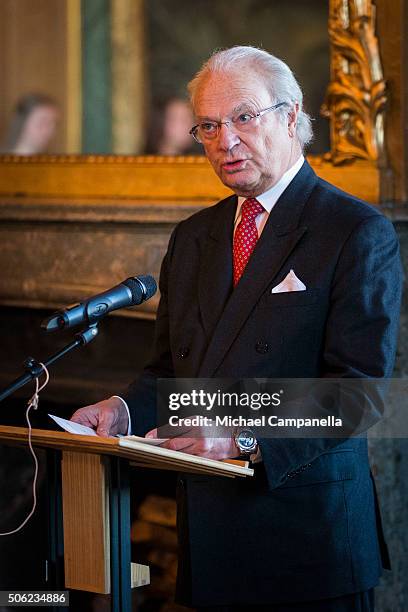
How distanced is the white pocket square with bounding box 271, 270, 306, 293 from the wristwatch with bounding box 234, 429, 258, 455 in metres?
0.38

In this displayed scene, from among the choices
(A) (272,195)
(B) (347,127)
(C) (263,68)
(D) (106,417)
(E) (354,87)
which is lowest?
(D) (106,417)

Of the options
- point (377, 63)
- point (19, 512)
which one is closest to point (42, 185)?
point (19, 512)

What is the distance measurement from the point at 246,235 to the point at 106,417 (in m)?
0.59

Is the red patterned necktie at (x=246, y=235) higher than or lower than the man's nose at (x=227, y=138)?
lower

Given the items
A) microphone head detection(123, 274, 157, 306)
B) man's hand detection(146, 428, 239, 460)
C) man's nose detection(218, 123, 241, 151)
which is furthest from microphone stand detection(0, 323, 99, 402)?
man's nose detection(218, 123, 241, 151)

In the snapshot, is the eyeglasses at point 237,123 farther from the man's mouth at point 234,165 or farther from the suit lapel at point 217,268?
the suit lapel at point 217,268

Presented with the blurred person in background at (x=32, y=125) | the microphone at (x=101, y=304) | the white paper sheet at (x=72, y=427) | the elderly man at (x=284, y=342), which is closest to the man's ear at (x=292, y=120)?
the elderly man at (x=284, y=342)

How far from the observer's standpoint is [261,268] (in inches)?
110

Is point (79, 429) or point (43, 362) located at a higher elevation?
point (43, 362)

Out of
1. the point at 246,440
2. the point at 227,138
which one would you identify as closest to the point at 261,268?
the point at 227,138

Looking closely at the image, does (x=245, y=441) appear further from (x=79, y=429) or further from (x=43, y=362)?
(x=43, y=362)

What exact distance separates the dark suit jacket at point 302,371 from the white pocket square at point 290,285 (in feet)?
0.05

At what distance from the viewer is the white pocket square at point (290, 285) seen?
271cm

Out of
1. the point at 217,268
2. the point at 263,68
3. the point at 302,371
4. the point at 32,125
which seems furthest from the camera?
the point at 32,125
